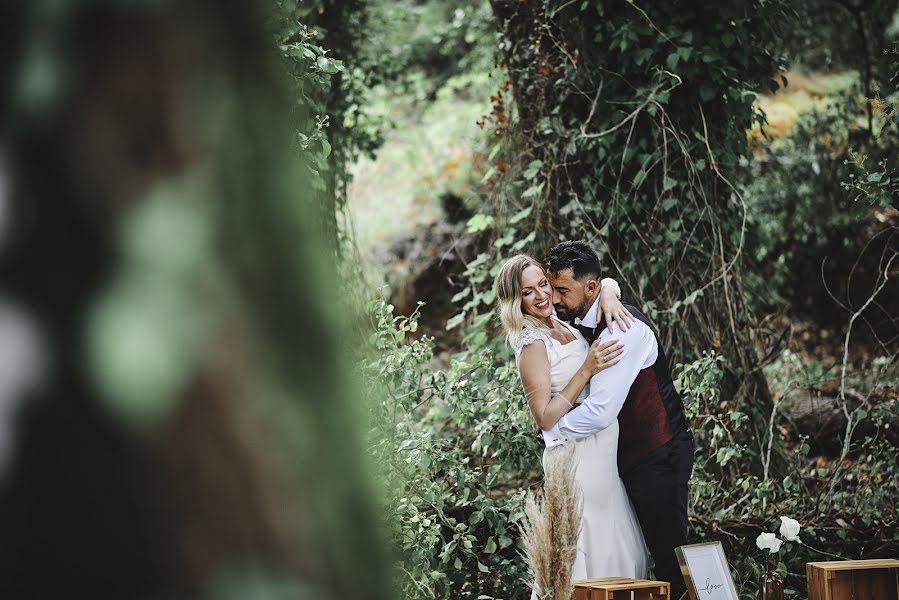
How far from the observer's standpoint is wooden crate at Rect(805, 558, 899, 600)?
3.07m

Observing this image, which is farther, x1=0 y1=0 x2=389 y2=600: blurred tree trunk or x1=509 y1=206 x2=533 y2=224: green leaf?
x1=509 y1=206 x2=533 y2=224: green leaf

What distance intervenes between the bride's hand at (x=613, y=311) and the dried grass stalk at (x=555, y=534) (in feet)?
3.31

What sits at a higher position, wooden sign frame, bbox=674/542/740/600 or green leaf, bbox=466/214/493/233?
green leaf, bbox=466/214/493/233

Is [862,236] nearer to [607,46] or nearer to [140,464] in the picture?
[607,46]

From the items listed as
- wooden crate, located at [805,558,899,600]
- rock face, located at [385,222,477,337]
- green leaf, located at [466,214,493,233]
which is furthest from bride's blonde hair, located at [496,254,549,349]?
rock face, located at [385,222,477,337]

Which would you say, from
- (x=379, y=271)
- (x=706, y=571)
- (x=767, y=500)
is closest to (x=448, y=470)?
(x=706, y=571)

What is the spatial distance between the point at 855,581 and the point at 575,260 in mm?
1623

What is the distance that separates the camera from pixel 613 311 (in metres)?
3.46

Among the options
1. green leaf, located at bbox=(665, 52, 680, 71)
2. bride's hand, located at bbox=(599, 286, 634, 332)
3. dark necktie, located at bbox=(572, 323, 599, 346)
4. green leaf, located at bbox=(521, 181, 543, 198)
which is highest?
green leaf, located at bbox=(665, 52, 680, 71)

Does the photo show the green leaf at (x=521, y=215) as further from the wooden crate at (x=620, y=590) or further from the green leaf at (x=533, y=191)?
the wooden crate at (x=620, y=590)

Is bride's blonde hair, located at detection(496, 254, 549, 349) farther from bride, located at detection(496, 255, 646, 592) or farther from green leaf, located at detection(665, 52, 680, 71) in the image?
green leaf, located at detection(665, 52, 680, 71)

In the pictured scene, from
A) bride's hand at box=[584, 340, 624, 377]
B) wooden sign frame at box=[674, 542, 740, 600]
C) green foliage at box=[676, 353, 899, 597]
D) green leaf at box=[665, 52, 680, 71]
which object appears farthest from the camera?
green leaf at box=[665, 52, 680, 71]

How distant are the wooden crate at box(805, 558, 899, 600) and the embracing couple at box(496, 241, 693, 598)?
53 cm

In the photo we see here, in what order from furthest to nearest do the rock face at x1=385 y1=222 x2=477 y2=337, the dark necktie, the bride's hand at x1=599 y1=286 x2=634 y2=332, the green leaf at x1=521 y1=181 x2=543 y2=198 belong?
the rock face at x1=385 y1=222 x2=477 y2=337
the green leaf at x1=521 y1=181 x2=543 y2=198
the dark necktie
the bride's hand at x1=599 y1=286 x2=634 y2=332
